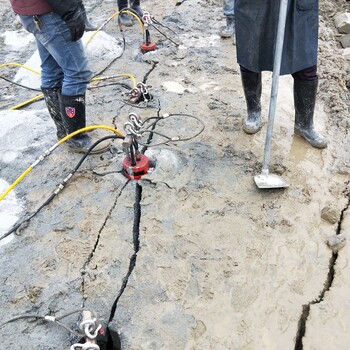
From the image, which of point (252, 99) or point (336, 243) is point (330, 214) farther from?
point (252, 99)

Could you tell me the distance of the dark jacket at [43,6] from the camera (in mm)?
2518

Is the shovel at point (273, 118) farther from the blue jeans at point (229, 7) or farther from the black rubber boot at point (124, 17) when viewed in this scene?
the black rubber boot at point (124, 17)

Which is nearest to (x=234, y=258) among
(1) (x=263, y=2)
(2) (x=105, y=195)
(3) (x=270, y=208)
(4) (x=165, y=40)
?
(3) (x=270, y=208)

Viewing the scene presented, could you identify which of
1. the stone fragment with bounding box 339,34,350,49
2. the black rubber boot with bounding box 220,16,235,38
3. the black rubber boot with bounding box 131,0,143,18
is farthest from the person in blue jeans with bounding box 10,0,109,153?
the stone fragment with bounding box 339,34,350,49

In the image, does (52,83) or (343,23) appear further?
(343,23)

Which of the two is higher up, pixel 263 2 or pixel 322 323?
pixel 263 2

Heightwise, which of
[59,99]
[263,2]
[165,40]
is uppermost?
[263,2]

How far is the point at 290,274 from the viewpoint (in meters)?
2.31

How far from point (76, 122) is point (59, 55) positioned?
539mm

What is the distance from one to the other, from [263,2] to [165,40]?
2.58m

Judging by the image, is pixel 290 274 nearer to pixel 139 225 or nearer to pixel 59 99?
pixel 139 225

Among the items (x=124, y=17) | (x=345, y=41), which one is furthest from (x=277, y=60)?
(x=124, y=17)

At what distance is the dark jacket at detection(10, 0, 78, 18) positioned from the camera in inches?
99.1

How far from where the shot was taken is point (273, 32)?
281cm
